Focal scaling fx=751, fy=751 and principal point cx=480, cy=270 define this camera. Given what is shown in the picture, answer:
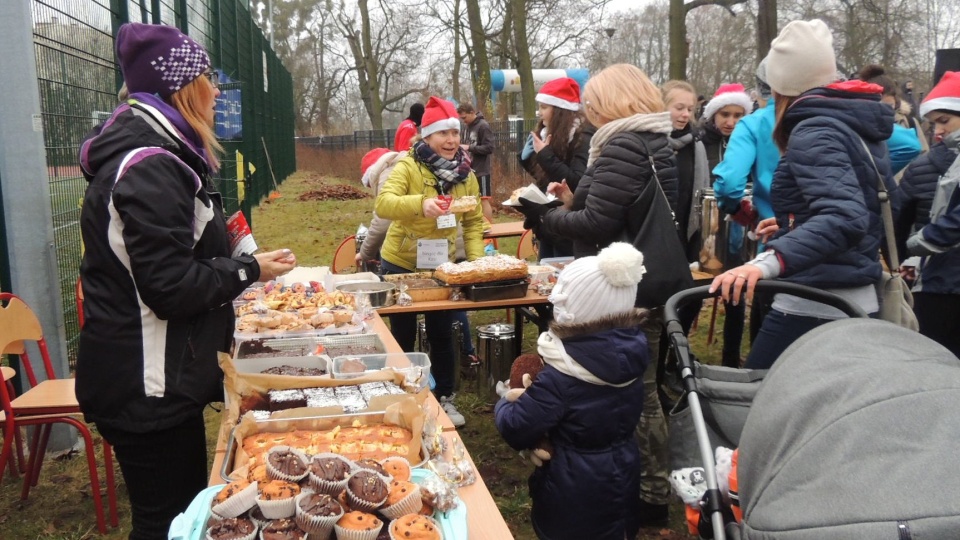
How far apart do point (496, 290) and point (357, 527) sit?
282 cm

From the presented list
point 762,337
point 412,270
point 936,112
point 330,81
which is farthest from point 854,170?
point 330,81

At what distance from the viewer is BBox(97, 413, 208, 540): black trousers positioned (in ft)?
7.54

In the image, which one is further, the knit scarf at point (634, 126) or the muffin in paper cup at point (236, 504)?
the knit scarf at point (634, 126)

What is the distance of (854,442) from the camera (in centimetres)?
134

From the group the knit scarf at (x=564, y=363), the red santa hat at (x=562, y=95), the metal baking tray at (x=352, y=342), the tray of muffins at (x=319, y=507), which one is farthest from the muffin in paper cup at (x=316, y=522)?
the red santa hat at (x=562, y=95)

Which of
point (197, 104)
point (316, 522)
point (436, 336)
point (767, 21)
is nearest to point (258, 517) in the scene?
point (316, 522)

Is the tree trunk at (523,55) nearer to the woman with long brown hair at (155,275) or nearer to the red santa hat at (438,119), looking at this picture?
the red santa hat at (438,119)

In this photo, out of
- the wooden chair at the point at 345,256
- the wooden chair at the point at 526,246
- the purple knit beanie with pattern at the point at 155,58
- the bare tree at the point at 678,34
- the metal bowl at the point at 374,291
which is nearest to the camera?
the purple knit beanie with pattern at the point at 155,58

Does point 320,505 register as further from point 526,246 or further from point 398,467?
point 526,246

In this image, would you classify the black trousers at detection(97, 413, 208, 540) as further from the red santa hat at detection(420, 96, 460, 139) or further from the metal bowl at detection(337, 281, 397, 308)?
the red santa hat at detection(420, 96, 460, 139)

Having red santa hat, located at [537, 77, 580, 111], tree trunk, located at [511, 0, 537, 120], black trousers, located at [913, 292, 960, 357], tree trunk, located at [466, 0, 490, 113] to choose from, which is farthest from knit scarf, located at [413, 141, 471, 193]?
tree trunk, located at [466, 0, 490, 113]

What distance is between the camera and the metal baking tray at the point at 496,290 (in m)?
4.31

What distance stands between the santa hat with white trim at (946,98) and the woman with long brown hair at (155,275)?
3.84 metres

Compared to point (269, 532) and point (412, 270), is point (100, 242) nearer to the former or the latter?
point (269, 532)
